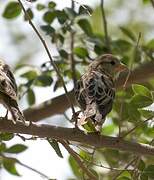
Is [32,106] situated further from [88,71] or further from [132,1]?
[132,1]

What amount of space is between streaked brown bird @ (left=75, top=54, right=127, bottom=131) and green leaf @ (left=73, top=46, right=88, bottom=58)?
15cm

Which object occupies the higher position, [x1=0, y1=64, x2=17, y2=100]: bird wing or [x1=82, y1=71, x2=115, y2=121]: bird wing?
[x1=0, y1=64, x2=17, y2=100]: bird wing

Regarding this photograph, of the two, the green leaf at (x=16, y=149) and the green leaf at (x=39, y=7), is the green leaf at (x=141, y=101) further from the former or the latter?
the green leaf at (x=39, y=7)

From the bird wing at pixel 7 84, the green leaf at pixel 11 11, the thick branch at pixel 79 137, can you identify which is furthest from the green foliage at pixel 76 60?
the thick branch at pixel 79 137

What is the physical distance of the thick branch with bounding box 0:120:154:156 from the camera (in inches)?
174

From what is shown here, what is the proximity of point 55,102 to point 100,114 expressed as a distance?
4.99 feet

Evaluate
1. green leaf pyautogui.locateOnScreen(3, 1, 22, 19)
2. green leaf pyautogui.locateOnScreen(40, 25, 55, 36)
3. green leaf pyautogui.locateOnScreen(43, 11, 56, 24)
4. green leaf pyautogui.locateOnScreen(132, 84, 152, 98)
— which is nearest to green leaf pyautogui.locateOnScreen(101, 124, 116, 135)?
green leaf pyautogui.locateOnScreen(40, 25, 55, 36)

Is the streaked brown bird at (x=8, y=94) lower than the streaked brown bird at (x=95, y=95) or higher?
higher

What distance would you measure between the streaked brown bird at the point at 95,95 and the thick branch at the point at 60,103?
6.9 inches

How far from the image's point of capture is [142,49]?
6.75 m

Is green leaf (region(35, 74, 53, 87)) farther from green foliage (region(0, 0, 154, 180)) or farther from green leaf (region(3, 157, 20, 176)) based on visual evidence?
green leaf (region(3, 157, 20, 176))

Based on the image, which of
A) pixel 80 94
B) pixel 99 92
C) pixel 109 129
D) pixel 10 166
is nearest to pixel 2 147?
pixel 10 166

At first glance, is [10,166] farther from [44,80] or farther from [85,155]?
[44,80]

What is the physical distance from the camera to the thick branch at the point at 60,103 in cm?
645
